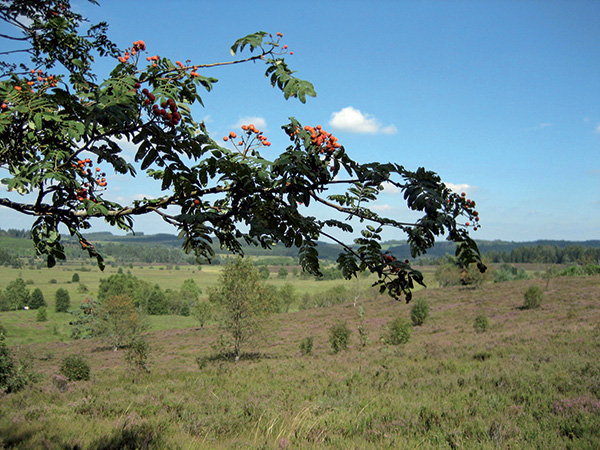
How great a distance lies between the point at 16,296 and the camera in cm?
9512

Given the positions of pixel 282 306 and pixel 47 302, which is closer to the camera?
pixel 282 306

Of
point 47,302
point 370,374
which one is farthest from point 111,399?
point 47,302

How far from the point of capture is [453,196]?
101 inches

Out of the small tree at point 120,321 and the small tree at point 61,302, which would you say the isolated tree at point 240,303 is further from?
the small tree at point 61,302

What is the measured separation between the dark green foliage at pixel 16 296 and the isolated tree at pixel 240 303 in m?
92.9

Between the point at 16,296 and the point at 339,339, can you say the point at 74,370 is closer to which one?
the point at 339,339

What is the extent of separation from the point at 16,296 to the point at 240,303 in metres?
95.5

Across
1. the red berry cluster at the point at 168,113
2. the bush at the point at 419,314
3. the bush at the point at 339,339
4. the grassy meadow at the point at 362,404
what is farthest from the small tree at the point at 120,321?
the red berry cluster at the point at 168,113

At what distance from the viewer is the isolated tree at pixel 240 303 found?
29781 millimetres

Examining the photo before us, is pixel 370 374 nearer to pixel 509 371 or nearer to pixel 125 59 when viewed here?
pixel 509 371

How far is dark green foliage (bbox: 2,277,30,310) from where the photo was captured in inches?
3679

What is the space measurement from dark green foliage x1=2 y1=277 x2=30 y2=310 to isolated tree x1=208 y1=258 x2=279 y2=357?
9285 centimetres

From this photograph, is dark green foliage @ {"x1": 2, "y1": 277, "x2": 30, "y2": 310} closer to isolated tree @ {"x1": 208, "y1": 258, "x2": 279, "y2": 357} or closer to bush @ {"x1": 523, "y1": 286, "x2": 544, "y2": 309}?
isolated tree @ {"x1": 208, "y1": 258, "x2": 279, "y2": 357}

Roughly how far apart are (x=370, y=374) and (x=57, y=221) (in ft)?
51.3
